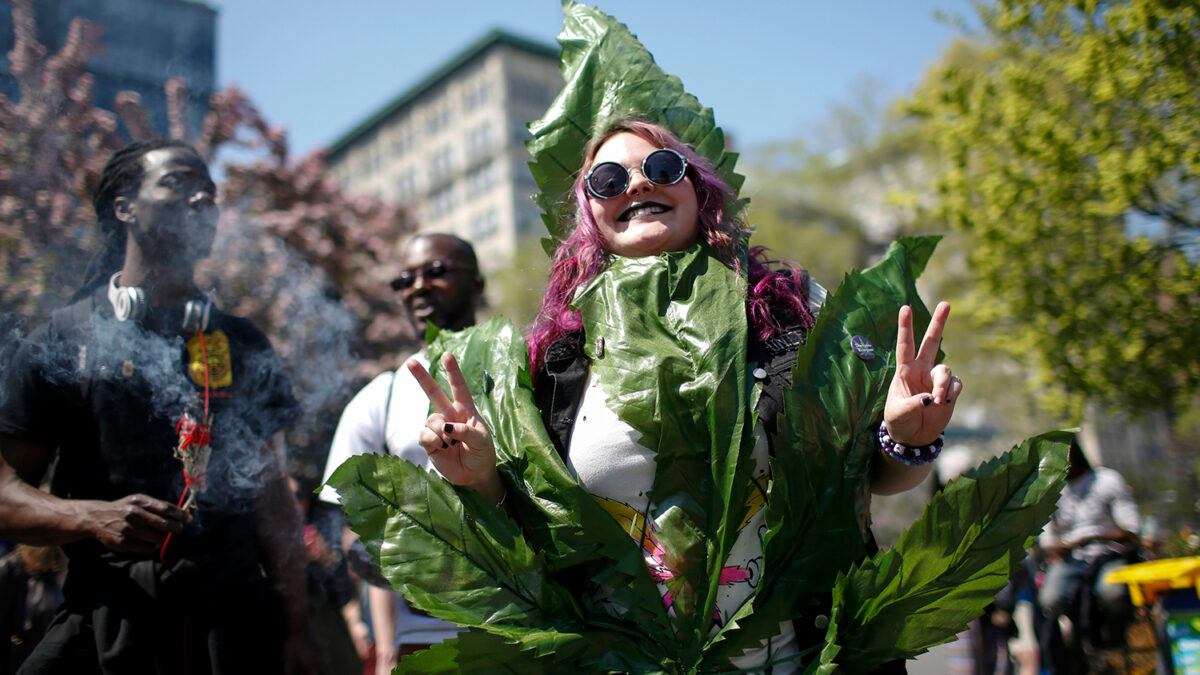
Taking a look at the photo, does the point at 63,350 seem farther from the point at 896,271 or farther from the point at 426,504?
the point at 896,271

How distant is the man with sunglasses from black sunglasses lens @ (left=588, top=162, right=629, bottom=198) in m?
0.74

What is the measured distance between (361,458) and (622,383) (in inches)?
21.8

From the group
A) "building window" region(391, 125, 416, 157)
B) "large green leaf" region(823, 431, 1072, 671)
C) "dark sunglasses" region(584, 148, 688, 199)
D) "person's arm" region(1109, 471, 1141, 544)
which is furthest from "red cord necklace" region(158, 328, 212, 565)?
"building window" region(391, 125, 416, 157)

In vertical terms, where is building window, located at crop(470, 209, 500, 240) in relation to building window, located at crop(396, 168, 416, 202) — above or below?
below

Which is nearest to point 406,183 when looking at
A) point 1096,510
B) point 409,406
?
point 1096,510

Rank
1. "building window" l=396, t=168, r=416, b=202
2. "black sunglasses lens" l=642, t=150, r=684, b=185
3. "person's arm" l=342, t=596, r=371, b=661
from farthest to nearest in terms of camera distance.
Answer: "building window" l=396, t=168, r=416, b=202 → "person's arm" l=342, t=596, r=371, b=661 → "black sunglasses lens" l=642, t=150, r=684, b=185

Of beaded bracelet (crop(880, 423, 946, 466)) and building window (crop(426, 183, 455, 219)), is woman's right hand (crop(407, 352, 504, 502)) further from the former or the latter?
building window (crop(426, 183, 455, 219))

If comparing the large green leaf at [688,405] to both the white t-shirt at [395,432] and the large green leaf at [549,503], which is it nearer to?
the large green leaf at [549,503]

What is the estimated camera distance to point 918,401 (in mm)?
1690

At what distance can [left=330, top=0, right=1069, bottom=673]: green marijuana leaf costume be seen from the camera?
5.51ft

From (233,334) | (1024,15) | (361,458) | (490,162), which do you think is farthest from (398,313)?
(490,162)

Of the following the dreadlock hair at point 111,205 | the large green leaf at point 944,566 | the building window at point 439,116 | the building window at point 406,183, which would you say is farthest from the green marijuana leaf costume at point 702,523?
the building window at point 406,183

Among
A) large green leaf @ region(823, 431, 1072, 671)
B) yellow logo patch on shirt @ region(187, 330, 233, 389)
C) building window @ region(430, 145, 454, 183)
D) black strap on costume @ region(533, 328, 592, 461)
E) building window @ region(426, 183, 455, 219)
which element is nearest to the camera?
large green leaf @ region(823, 431, 1072, 671)

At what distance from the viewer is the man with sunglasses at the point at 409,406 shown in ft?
9.18
